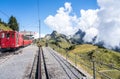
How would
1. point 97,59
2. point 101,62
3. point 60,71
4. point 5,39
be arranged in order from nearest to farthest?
point 101,62
point 60,71
point 97,59
point 5,39

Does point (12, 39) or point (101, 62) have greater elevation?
point (12, 39)

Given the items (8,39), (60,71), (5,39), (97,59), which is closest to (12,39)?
(8,39)

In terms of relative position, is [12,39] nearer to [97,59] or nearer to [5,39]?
[5,39]

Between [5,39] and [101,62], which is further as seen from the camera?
[5,39]

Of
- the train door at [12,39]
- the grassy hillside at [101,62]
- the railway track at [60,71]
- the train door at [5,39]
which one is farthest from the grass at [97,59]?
the train door at [5,39]

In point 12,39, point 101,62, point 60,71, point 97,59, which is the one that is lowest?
point 60,71

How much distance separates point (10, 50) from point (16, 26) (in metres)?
97.5

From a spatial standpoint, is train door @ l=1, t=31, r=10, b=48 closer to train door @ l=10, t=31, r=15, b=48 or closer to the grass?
train door @ l=10, t=31, r=15, b=48

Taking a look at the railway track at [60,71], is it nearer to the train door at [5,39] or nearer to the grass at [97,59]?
the grass at [97,59]

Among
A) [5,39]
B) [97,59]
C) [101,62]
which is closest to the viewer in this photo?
[101,62]

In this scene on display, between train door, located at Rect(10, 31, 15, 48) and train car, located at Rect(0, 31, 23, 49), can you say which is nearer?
train car, located at Rect(0, 31, 23, 49)

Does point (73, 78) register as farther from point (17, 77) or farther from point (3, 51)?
point (3, 51)

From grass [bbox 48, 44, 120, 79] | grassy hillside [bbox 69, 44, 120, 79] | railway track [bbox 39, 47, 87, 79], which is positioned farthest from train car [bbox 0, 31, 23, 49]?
railway track [bbox 39, 47, 87, 79]

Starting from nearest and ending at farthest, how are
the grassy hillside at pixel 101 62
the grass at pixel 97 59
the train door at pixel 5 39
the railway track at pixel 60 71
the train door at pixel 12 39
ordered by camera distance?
the grassy hillside at pixel 101 62 → the railway track at pixel 60 71 → the grass at pixel 97 59 → the train door at pixel 5 39 → the train door at pixel 12 39
